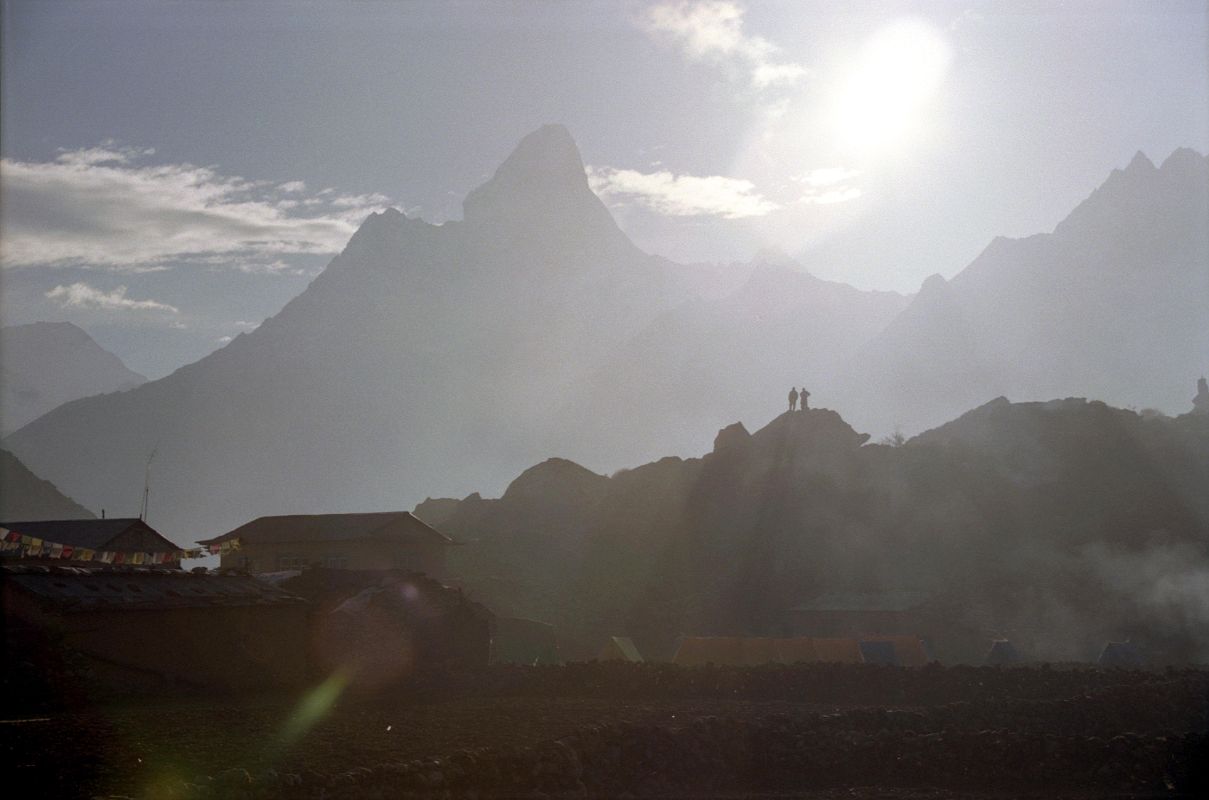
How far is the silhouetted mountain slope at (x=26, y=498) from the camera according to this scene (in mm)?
109938

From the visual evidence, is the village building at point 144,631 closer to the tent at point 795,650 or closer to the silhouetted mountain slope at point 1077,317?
the tent at point 795,650

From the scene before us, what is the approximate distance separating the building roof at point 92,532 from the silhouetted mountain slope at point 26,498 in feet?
212

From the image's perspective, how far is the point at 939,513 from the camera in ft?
229

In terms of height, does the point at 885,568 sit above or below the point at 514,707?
above

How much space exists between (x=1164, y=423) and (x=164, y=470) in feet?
575

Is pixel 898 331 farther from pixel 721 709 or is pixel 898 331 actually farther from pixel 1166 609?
pixel 721 709

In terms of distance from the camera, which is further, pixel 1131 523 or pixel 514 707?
pixel 1131 523

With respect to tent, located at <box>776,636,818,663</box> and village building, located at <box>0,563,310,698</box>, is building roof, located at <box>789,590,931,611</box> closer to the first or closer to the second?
tent, located at <box>776,636,818,663</box>

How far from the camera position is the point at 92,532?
48375mm

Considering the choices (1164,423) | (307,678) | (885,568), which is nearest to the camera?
(307,678)

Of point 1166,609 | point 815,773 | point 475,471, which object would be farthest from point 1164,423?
point 475,471

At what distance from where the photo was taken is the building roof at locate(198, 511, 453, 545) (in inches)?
2207

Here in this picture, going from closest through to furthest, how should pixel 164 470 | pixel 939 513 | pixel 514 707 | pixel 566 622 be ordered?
pixel 514 707 < pixel 566 622 < pixel 939 513 < pixel 164 470

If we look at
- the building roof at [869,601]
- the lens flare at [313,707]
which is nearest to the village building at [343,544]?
the building roof at [869,601]
